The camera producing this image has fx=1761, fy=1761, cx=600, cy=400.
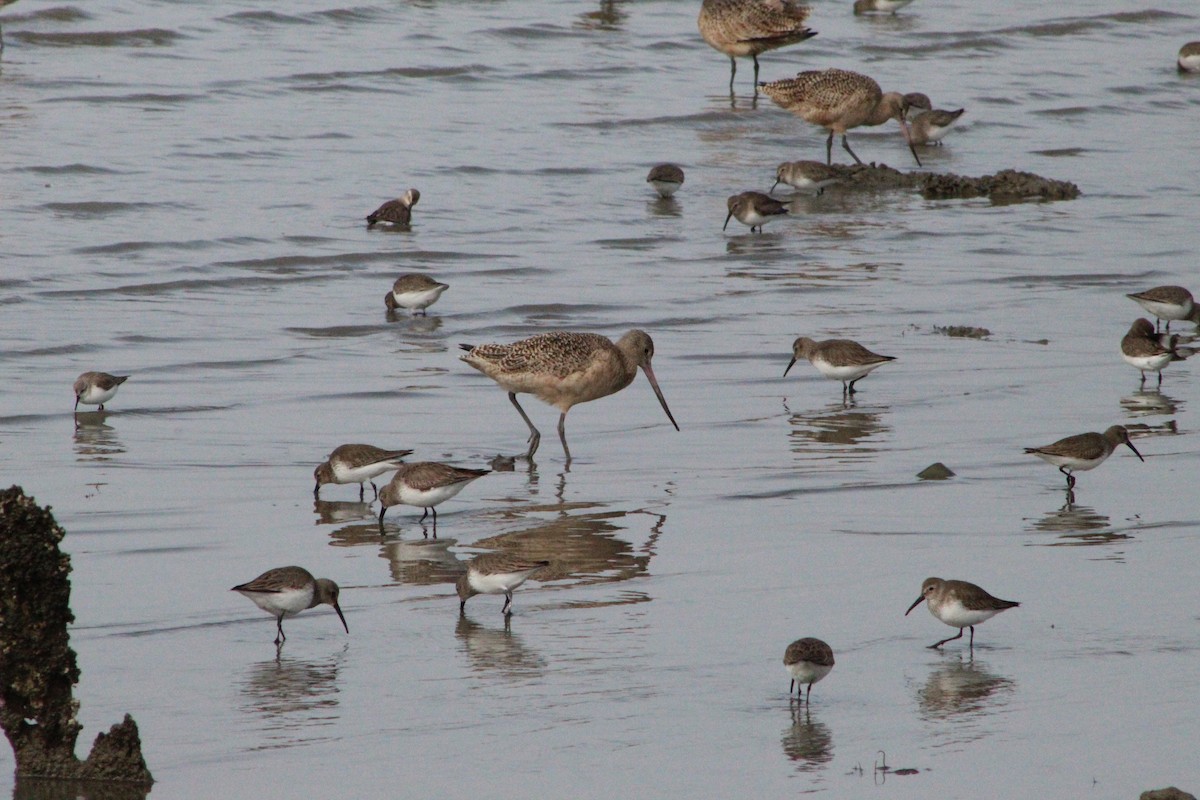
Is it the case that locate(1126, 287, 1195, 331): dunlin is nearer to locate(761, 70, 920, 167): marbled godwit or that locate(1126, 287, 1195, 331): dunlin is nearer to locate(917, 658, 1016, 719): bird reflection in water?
locate(917, 658, 1016, 719): bird reflection in water

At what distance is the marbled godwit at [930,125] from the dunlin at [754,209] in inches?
237

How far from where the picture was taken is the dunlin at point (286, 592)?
292 inches

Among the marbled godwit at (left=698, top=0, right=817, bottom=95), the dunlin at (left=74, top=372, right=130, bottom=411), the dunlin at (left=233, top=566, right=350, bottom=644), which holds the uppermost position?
the marbled godwit at (left=698, top=0, right=817, bottom=95)

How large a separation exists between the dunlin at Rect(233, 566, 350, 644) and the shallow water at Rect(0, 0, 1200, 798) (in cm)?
20

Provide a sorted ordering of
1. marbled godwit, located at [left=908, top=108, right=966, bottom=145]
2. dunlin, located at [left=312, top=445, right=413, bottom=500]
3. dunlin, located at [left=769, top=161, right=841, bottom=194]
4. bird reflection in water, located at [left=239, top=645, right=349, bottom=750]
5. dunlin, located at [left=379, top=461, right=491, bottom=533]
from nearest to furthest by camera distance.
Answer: bird reflection in water, located at [left=239, top=645, right=349, bottom=750] → dunlin, located at [left=379, top=461, right=491, bottom=533] → dunlin, located at [left=312, top=445, right=413, bottom=500] → dunlin, located at [left=769, top=161, right=841, bottom=194] → marbled godwit, located at [left=908, top=108, right=966, bottom=145]

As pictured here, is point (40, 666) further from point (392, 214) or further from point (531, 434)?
point (392, 214)

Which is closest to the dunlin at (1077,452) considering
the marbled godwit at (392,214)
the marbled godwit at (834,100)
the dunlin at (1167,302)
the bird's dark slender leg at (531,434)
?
the bird's dark slender leg at (531,434)

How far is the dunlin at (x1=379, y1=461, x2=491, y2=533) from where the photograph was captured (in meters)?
9.19

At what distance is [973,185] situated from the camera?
21.3 metres

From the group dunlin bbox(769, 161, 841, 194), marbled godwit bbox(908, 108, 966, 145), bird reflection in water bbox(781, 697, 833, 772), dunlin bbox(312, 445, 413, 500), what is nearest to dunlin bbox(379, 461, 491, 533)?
dunlin bbox(312, 445, 413, 500)

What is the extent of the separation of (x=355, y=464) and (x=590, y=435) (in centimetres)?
253

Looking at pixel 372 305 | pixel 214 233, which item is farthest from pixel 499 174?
pixel 372 305

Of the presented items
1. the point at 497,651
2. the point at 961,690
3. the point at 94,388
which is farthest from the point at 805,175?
the point at 961,690

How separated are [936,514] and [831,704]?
287cm
